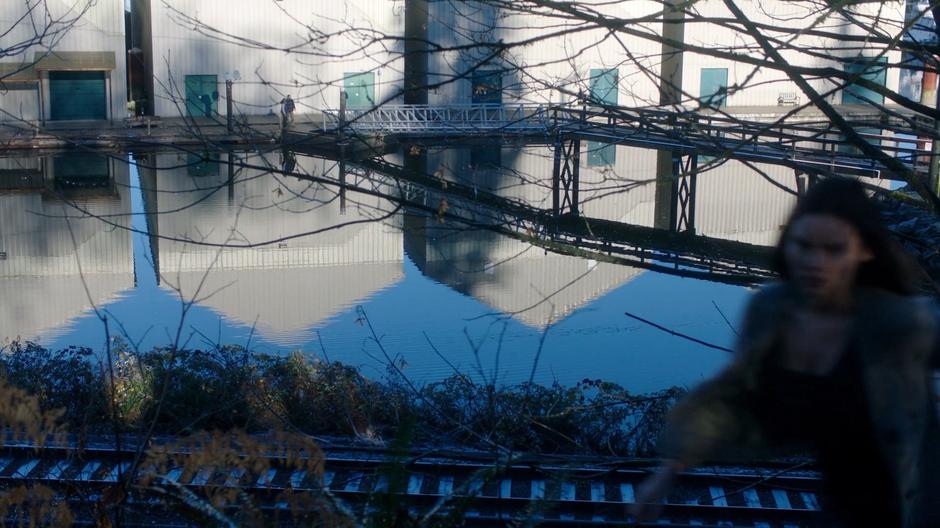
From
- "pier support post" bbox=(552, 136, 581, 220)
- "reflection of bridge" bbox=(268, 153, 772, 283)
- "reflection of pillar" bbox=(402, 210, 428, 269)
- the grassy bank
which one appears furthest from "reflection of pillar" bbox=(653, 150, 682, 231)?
the grassy bank

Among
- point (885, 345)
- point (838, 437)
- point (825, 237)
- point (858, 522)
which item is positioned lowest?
point (858, 522)

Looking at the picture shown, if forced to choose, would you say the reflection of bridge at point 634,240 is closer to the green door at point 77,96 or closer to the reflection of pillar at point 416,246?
the reflection of pillar at point 416,246

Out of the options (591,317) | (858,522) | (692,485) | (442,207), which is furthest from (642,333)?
(858,522)

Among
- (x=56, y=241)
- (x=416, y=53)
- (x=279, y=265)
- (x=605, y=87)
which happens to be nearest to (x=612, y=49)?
(x=279, y=265)

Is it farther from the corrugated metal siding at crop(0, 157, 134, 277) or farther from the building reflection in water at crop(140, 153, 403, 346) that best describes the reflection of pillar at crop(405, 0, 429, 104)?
the corrugated metal siding at crop(0, 157, 134, 277)

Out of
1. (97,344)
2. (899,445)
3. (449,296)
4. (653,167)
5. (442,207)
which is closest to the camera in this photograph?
(899,445)

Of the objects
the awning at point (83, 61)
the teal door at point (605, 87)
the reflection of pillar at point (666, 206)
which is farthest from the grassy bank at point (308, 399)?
the awning at point (83, 61)

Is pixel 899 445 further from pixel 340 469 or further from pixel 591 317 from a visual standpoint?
pixel 591 317

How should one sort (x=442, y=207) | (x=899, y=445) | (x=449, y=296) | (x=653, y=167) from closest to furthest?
(x=899, y=445)
(x=442, y=207)
(x=449, y=296)
(x=653, y=167)
